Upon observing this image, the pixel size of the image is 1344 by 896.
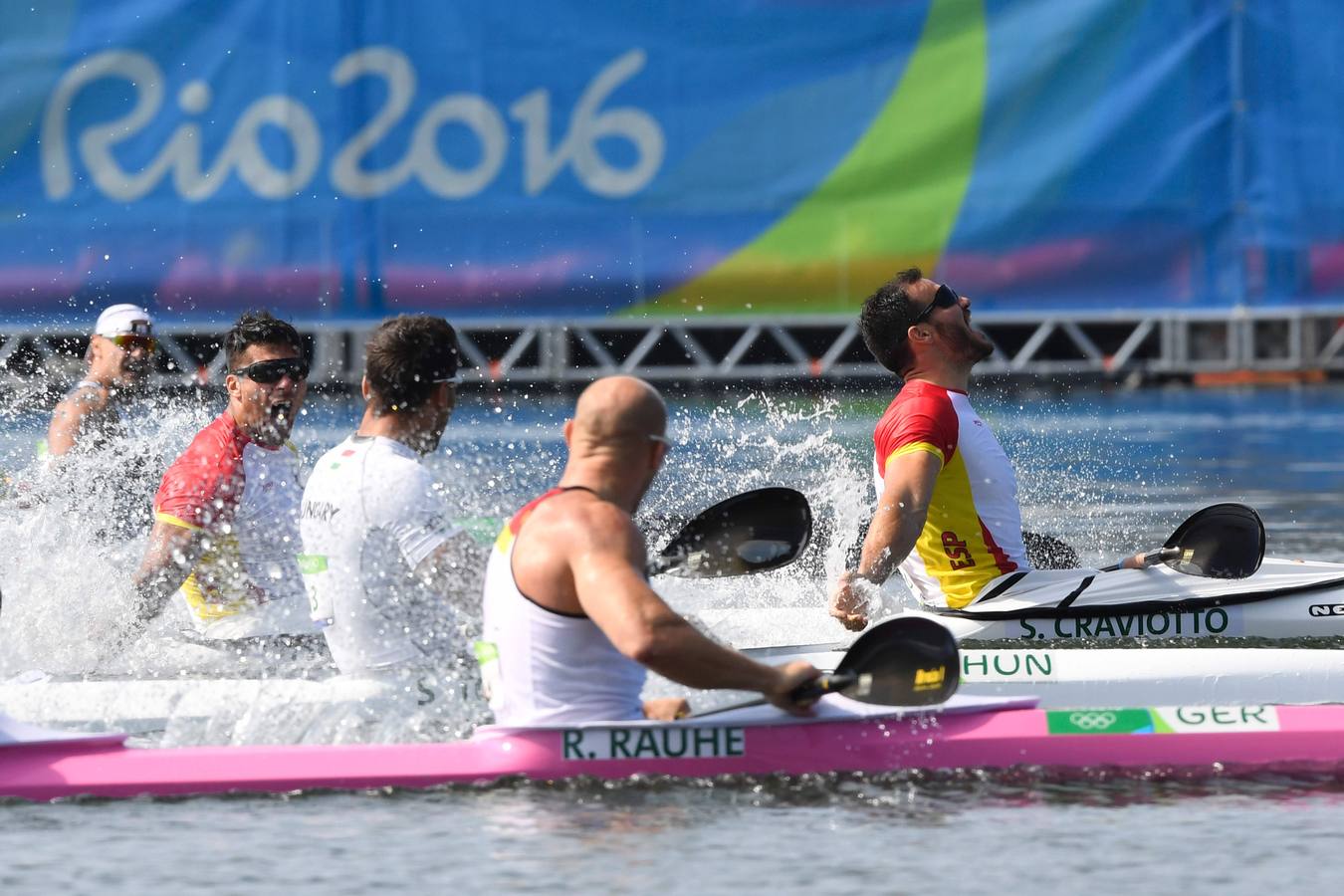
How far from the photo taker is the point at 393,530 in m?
5.81

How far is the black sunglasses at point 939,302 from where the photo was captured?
733 cm

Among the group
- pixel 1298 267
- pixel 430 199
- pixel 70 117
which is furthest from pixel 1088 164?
pixel 70 117

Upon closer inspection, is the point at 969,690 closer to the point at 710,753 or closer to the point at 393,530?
the point at 710,753

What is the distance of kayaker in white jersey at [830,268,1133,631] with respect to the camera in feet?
22.8

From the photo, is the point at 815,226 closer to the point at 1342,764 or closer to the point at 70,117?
the point at 70,117

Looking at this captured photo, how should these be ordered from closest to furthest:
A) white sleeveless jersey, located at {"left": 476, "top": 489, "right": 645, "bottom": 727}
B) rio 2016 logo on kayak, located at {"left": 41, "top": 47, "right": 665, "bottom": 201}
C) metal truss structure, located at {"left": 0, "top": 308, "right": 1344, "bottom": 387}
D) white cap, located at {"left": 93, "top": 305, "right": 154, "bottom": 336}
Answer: white sleeveless jersey, located at {"left": 476, "top": 489, "right": 645, "bottom": 727} → white cap, located at {"left": 93, "top": 305, "right": 154, "bottom": 336} → rio 2016 logo on kayak, located at {"left": 41, "top": 47, "right": 665, "bottom": 201} → metal truss structure, located at {"left": 0, "top": 308, "right": 1344, "bottom": 387}

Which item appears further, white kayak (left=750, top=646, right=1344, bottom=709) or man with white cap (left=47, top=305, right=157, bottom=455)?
man with white cap (left=47, top=305, right=157, bottom=455)

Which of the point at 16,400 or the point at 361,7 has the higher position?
the point at 361,7

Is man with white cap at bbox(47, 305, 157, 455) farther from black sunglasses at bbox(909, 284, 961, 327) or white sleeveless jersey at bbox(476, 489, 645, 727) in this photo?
white sleeveless jersey at bbox(476, 489, 645, 727)

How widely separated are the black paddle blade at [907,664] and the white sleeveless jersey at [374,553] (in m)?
1.22

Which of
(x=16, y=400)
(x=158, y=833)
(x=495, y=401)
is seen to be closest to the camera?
(x=158, y=833)

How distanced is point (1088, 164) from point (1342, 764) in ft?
40.9

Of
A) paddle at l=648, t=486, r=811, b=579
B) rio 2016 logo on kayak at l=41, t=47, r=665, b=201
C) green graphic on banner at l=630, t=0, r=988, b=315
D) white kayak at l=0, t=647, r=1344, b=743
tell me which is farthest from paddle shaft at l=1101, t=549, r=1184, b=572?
rio 2016 logo on kayak at l=41, t=47, r=665, b=201

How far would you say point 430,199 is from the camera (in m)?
17.8
